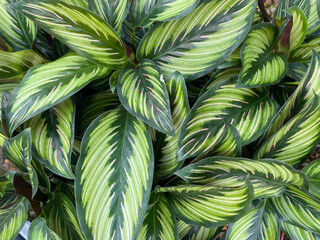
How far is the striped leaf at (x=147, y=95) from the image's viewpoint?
744 millimetres

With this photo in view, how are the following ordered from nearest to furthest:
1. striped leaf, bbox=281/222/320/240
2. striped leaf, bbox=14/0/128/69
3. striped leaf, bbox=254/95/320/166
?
striped leaf, bbox=14/0/128/69 → striped leaf, bbox=254/95/320/166 → striped leaf, bbox=281/222/320/240

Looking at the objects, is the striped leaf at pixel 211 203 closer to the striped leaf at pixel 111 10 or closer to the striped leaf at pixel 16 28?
the striped leaf at pixel 111 10

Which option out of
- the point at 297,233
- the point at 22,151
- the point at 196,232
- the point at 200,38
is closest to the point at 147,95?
the point at 200,38

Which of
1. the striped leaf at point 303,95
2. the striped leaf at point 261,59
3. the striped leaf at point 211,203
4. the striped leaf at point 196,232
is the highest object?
the striped leaf at point 261,59

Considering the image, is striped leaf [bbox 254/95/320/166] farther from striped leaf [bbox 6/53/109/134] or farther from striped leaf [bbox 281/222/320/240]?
striped leaf [bbox 6/53/109/134]

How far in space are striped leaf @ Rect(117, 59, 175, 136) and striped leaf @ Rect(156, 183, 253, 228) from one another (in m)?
0.17

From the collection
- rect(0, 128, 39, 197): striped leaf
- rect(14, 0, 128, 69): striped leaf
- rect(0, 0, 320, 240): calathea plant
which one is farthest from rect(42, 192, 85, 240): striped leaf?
rect(14, 0, 128, 69): striped leaf

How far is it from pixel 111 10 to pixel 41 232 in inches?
22.1

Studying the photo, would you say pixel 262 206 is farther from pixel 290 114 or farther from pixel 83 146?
pixel 83 146

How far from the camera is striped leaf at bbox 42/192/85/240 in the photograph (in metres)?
0.90

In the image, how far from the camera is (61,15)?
2.42ft

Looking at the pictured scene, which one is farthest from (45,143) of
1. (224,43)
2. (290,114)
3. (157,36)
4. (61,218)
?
(290,114)

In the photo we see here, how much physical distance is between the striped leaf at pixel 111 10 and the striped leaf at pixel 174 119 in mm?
202

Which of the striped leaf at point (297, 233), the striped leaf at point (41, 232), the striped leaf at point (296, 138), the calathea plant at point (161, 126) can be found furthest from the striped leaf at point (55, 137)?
the striped leaf at point (297, 233)
